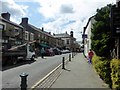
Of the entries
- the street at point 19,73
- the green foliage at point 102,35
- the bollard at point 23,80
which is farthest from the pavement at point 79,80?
the bollard at point 23,80

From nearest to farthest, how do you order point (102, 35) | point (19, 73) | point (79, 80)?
point (79, 80)
point (102, 35)
point (19, 73)

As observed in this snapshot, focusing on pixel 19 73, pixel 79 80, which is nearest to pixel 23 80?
pixel 79 80

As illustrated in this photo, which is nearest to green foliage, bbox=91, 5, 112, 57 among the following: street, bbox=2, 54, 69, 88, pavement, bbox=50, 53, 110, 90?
pavement, bbox=50, 53, 110, 90

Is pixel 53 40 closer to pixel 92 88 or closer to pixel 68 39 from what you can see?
pixel 68 39

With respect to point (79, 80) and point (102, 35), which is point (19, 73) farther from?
point (102, 35)

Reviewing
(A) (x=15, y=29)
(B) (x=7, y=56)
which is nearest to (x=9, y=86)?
(B) (x=7, y=56)

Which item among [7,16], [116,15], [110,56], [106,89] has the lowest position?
[106,89]

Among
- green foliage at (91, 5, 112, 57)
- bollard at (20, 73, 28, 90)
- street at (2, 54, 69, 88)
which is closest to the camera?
bollard at (20, 73, 28, 90)

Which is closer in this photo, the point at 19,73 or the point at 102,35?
the point at 102,35

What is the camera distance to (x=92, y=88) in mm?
10688

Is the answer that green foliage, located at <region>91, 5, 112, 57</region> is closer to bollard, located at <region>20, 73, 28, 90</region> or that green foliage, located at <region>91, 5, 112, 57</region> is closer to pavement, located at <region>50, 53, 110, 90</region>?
pavement, located at <region>50, 53, 110, 90</region>

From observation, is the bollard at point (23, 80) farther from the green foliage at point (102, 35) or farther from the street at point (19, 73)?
the green foliage at point (102, 35)

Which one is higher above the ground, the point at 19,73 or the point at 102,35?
the point at 102,35

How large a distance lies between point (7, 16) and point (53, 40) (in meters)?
49.1
